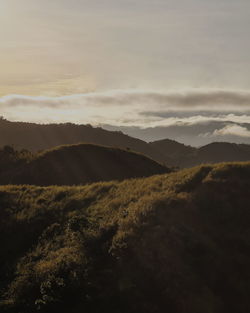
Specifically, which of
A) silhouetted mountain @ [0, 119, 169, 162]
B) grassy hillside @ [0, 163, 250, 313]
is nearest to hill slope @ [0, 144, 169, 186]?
grassy hillside @ [0, 163, 250, 313]

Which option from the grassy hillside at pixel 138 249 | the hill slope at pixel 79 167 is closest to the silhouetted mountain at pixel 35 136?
the hill slope at pixel 79 167

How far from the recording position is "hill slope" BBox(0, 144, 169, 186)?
50844 millimetres

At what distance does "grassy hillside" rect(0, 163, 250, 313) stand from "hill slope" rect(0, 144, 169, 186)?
78.6 feet

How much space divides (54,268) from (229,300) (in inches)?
311

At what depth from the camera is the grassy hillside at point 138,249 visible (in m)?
16.0

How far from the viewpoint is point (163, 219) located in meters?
20.6

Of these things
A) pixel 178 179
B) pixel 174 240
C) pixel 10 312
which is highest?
pixel 178 179

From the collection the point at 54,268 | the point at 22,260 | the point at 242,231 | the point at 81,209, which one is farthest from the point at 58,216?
the point at 242,231

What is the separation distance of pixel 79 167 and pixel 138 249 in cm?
3710

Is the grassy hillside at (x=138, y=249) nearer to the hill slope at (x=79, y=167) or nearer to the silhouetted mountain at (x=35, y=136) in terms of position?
the hill slope at (x=79, y=167)

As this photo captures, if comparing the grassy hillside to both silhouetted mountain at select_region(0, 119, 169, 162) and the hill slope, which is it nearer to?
the hill slope

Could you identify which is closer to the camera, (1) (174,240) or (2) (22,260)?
(1) (174,240)

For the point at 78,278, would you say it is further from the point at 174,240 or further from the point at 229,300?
the point at 229,300

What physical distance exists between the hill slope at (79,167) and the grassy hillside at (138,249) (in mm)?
23961
